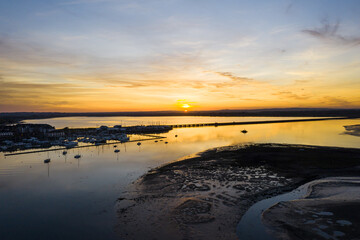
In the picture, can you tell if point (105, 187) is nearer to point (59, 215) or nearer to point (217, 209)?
point (59, 215)

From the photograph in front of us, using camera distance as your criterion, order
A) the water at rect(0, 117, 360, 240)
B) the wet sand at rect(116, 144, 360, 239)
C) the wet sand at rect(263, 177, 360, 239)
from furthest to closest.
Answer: the water at rect(0, 117, 360, 240), the wet sand at rect(116, 144, 360, 239), the wet sand at rect(263, 177, 360, 239)

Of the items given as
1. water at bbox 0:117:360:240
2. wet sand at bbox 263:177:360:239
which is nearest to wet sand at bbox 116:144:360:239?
water at bbox 0:117:360:240

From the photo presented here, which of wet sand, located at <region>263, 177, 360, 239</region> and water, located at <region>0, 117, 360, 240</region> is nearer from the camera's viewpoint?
wet sand, located at <region>263, 177, 360, 239</region>

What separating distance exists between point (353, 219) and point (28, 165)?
124 ft

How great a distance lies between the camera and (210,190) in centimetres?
1972

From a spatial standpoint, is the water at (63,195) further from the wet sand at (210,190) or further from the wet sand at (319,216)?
the wet sand at (319,216)

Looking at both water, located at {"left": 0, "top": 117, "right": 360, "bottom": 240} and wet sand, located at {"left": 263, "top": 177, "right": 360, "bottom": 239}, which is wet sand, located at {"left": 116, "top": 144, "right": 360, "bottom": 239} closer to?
water, located at {"left": 0, "top": 117, "right": 360, "bottom": 240}

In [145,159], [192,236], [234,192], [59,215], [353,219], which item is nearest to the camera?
[192,236]

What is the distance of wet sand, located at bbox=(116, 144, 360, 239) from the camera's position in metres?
13.8

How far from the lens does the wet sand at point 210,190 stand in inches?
544

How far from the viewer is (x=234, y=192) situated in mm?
19188

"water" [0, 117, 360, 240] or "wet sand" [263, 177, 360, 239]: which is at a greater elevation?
"wet sand" [263, 177, 360, 239]

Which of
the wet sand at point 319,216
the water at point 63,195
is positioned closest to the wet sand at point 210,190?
the water at point 63,195

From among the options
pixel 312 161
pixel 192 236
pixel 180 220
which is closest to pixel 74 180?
pixel 180 220
